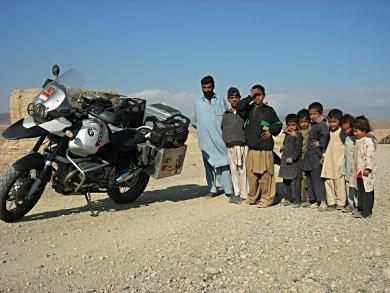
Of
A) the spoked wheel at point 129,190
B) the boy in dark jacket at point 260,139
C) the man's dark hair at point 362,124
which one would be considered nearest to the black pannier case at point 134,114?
the spoked wheel at point 129,190

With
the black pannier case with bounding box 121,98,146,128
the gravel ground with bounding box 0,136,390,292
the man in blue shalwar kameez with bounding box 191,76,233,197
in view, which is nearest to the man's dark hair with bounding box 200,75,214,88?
the man in blue shalwar kameez with bounding box 191,76,233,197

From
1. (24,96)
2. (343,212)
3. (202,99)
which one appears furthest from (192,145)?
(343,212)

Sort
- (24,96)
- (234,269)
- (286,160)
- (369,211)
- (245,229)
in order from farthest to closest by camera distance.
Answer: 1. (24,96)
2. (286,160)
3. (369,211)
4. (245,229)
5. (234,269)

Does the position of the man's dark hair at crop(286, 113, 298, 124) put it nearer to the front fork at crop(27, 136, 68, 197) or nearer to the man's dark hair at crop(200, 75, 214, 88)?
the man's dark hair at crop(200, 75, 214, 88)

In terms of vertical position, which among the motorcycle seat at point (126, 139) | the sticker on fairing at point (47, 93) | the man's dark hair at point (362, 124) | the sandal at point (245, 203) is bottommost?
the sandal at point (245, 203)

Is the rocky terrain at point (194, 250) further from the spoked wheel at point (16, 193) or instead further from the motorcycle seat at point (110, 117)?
the motorcycle seat at point (110, 117)

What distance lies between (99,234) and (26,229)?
901 millimetres

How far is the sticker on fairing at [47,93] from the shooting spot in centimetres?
572

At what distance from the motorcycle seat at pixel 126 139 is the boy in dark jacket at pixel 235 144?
4.22ft

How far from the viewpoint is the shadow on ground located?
624 cm

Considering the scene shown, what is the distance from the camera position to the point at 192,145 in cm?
1892

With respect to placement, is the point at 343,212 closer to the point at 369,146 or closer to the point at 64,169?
the point at 369,146

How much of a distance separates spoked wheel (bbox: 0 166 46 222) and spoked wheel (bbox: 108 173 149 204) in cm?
120

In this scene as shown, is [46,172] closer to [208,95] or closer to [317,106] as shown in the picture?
[208,95]
